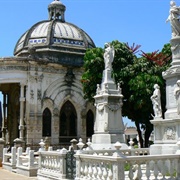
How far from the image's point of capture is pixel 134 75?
88.7ft

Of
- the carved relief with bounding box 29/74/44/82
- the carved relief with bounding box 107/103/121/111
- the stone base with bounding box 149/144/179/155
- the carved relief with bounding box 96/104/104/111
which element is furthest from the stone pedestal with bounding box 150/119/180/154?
the carved relief with bounding box 29/74/44/82

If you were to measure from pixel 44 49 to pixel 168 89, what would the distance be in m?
23.1

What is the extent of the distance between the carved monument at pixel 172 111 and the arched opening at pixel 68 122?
68.2ft

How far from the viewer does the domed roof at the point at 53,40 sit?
34.8m

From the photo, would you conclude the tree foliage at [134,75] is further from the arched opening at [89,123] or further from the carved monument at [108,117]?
the carved monument at [108,117]

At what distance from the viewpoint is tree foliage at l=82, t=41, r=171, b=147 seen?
25.7 meters

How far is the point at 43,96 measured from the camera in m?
31.8

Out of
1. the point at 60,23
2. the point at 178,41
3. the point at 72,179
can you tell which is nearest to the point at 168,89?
Answer: the point at 178,41

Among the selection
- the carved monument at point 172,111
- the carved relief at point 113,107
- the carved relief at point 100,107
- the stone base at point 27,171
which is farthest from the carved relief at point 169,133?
the stone base at point 27,171

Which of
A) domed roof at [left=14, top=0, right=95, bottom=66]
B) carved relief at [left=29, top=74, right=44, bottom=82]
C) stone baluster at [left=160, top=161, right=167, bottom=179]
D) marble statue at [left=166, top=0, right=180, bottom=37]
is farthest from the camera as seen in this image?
domed roof at [left=14, top=0, right=95, bottom=66]

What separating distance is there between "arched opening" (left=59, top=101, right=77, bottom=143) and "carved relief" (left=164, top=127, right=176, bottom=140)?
21098 mm

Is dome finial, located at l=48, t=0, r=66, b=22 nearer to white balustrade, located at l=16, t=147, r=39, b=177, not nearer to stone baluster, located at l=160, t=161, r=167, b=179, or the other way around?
white balustrade, located at l=16, t=147, r=39, b=177

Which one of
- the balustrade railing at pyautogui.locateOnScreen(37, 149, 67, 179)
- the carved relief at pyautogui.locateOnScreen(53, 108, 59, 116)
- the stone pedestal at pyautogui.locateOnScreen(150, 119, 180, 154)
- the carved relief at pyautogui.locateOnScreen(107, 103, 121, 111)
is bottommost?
the balustrade railing at pyautogui.locateOnScreen(37, 149, 67, 179)

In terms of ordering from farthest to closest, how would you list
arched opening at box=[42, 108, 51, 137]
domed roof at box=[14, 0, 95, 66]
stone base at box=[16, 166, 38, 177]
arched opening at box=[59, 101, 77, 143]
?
1. domed roof at box=[14, 0, 95, 66]
2. arched opening at box=[59, 101, 77, 143]
3. arched opening at box=[42, 108, 51, 137]
4. stone base at box=[16, 166, 38, 177]
